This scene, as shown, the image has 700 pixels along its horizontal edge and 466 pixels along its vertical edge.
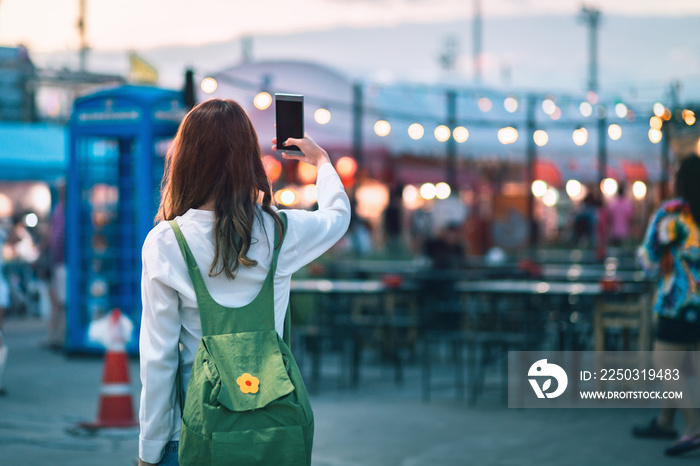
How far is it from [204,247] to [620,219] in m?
17.7

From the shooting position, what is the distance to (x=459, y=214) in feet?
64.1

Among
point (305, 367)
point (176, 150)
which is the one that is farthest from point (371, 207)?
point (176, 150)

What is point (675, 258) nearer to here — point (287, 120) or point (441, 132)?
point (287, 120)

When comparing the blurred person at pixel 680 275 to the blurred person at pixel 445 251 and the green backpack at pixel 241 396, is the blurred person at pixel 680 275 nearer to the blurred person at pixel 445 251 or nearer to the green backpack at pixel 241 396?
the green backpack at pixel 241 396

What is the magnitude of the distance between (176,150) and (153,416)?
761 mm

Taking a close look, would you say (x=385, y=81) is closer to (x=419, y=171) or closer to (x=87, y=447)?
(x=419, y=171)

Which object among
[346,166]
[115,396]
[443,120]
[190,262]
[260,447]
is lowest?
[115,396]

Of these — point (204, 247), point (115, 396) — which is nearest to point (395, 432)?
point (115, 396)

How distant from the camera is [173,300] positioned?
2582 mm

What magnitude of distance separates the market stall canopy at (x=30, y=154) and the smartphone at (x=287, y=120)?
754 inches

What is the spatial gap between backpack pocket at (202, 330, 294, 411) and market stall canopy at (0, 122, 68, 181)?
64.2 feet

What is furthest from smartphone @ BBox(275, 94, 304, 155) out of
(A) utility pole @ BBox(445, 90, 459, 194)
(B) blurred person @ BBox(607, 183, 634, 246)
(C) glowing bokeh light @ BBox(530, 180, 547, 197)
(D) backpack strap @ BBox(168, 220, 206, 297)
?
(C) glowing bokeh light @ BBox(530, 180, 547, 197)

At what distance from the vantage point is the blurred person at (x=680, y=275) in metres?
6.34

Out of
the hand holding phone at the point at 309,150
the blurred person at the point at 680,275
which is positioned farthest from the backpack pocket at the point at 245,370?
the blurred person at the point at 680,275
